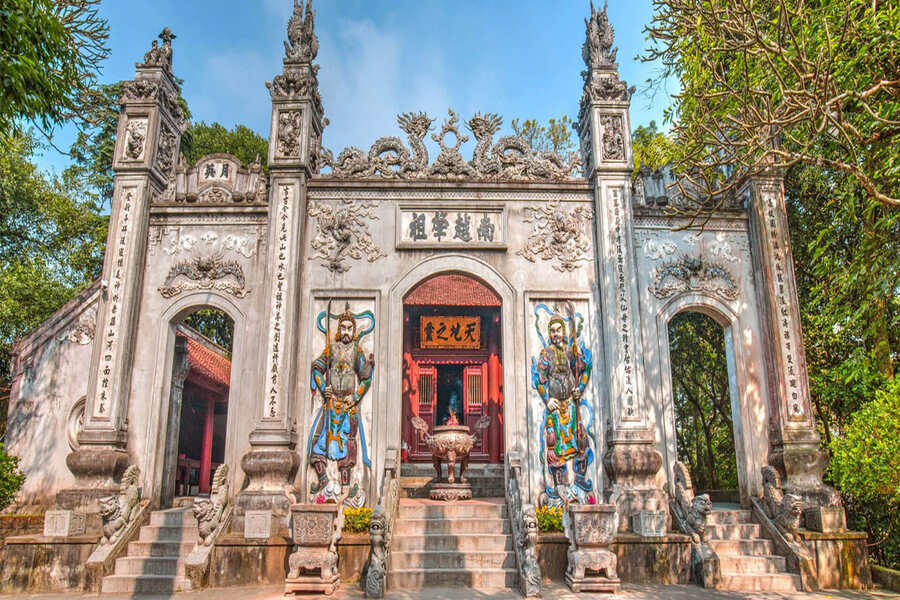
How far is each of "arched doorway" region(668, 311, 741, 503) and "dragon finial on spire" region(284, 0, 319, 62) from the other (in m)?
8.00

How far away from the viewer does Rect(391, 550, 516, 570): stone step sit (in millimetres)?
7242

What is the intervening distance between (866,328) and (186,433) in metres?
13.7

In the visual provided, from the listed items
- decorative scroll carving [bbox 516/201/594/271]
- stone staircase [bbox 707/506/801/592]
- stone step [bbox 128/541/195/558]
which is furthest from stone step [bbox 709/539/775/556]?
stone step [bbox 128/541/195/558]

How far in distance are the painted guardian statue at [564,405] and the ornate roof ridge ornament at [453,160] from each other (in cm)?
215

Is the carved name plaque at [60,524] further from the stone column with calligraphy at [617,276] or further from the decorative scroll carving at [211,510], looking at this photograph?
the stone column with calligraphy at [617,276]

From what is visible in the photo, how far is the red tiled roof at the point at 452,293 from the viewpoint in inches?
388

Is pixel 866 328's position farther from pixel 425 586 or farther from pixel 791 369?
pixel 425 586

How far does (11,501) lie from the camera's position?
9203 mm

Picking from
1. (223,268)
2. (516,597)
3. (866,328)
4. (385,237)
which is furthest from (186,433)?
(866,328)

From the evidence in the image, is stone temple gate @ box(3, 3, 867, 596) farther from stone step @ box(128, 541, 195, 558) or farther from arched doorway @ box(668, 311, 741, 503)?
arched doorway @ box(668, 311, 741, 503)

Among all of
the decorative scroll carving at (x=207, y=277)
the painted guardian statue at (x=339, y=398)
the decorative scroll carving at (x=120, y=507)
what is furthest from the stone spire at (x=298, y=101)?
the decorative scroll carving at (x=120, y=507)

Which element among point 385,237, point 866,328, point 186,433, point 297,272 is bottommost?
point 186,433

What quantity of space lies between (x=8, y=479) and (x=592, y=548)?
7.76 m

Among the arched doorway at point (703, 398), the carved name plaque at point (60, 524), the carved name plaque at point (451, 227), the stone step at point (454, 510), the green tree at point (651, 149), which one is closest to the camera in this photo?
the carved name plaque at point (60, 524)
